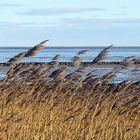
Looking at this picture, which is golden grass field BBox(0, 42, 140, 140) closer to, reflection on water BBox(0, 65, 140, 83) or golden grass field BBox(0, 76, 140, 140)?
golden grass field BBox(0, 76, 140, 140)

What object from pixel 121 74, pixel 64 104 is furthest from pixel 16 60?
pixel 121 74

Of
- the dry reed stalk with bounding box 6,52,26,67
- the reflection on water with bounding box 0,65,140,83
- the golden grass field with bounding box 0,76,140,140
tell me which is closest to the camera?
the dry reed stalk with bounding box 6,52,26,67

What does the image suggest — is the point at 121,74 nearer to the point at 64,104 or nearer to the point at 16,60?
the point at 64,104

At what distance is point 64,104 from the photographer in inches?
395

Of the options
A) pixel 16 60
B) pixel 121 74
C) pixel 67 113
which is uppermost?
pixel 16 60

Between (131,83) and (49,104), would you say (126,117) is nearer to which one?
(131,83)

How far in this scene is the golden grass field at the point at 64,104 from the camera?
9242 mm

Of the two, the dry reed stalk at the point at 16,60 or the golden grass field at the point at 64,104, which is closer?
the dry reed stalk at the point at 16,60

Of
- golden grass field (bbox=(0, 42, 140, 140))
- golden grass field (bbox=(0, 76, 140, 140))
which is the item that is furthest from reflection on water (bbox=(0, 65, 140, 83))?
golden grass field (bbox=(0, 76, 140, 140))

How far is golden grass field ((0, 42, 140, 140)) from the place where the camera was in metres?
9.24

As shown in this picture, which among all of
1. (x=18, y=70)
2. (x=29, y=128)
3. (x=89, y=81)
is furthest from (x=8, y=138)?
(x=89, y=81)

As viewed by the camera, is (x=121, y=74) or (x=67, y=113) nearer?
(x=67, y=113)

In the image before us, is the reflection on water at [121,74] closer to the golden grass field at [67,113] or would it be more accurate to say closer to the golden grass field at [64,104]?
the golden grass field at [64,104]

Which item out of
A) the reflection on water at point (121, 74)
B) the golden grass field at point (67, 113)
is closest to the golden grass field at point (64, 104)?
the golden grass field at point (67, 113)
